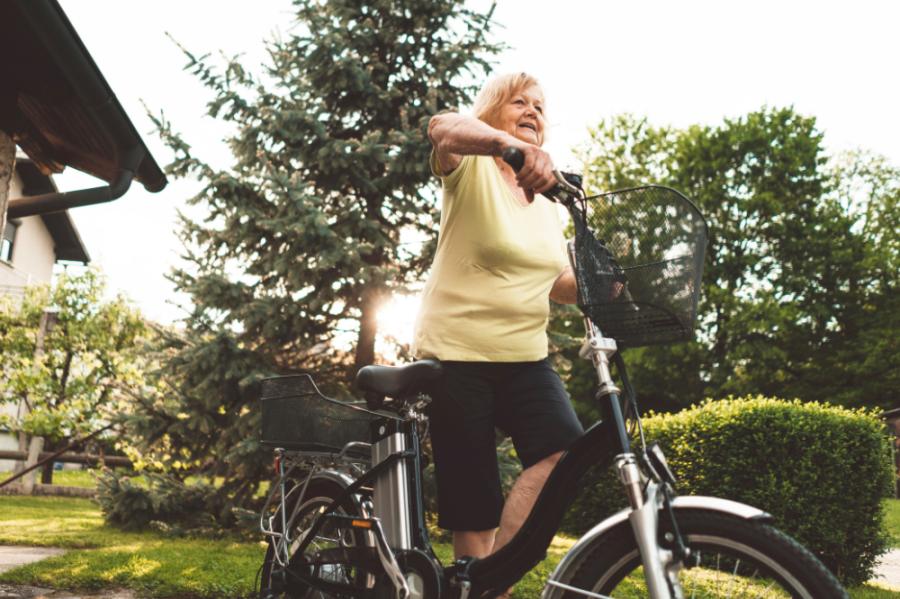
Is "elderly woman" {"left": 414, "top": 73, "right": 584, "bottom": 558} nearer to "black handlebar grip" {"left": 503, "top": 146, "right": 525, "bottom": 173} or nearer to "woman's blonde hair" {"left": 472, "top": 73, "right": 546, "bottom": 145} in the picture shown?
"woman's blonde hair" {"left": 472, "top": 73, "right": 546, "bottom": 145}

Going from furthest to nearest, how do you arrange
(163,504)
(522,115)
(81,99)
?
(163,504)
(81,99)
(522,115)

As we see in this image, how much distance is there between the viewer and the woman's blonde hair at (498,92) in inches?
96.2

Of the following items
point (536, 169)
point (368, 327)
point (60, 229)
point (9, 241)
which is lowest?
point (536, 169)

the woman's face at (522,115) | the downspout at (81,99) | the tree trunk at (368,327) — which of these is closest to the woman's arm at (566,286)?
the woman's face at (522,115)

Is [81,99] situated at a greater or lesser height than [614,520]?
greater

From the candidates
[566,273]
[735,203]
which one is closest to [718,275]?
[735,203]

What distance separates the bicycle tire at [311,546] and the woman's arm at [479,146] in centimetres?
125

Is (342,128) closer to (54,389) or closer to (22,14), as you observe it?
(22,14)

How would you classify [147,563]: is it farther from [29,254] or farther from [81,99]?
[29,254]

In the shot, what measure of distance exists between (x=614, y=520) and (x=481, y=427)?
25.9 inches

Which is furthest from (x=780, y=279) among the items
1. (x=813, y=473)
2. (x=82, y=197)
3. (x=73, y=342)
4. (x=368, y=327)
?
(x=82, y=197)

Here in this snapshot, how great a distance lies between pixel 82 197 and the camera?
4.99 meters

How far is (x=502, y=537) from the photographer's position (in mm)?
2182

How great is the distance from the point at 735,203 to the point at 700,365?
15.2ft
